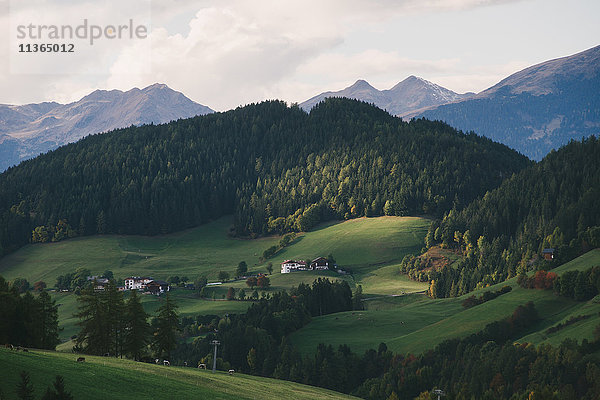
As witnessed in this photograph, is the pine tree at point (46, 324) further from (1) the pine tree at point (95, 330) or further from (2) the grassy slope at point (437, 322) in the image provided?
(2) the grassy slope at point (437, 322)

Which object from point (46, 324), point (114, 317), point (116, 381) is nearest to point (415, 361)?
point (114, 317)

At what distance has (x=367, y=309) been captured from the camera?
190m

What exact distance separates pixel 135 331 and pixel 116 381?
35.1m

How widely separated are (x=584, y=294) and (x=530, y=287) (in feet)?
51.7

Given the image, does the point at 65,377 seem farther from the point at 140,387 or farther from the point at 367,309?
the point at 367,309

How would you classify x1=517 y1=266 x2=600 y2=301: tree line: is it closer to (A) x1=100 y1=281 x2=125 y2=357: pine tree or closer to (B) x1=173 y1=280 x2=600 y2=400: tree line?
(B) x1=173 y1=280 x2=600 y2=400: tree line

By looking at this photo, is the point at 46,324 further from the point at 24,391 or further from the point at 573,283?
the point at 573,283

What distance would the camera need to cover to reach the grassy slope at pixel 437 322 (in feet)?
440

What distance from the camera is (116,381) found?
63.0m

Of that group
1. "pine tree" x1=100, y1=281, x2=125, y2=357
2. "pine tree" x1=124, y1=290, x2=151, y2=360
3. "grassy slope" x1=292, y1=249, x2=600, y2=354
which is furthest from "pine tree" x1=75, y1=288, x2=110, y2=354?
"grassy slope" x1=292, y1=249, x2=600, y2=354


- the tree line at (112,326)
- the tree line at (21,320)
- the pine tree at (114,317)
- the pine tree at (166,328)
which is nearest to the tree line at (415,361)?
the pine tree at (166,328)

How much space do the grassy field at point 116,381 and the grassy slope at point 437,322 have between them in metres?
63.9

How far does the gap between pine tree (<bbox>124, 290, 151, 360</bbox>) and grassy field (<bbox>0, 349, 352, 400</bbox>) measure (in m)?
18.8

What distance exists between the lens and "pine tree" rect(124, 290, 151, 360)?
97312 mm
